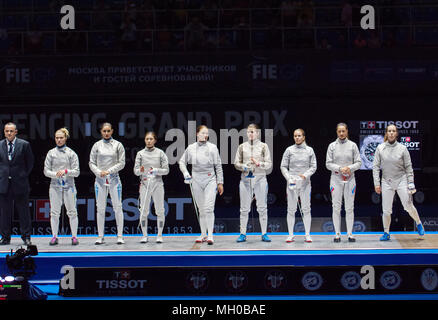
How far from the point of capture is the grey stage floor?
6.96 metres

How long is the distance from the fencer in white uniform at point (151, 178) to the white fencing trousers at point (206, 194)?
0.44 meters

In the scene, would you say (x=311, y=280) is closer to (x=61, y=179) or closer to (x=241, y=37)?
(x=61, y=179)

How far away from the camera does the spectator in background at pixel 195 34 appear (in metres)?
10.2

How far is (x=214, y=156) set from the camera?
736 cm

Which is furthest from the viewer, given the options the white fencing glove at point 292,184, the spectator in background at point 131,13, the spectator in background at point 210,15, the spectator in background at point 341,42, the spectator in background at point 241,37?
the spectator in background at point 210,15

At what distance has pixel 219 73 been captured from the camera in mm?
9906

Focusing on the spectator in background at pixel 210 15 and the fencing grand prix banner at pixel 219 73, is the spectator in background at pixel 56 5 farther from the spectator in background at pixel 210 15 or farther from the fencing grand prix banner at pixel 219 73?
the spectator in background at pixel 210 15

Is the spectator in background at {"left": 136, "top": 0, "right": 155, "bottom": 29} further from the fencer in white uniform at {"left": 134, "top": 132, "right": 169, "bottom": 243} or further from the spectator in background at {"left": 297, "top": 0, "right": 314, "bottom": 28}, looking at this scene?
the fencer in white uniform at {"left": 134, "top": 132, "right": 169, "bottom": 243}

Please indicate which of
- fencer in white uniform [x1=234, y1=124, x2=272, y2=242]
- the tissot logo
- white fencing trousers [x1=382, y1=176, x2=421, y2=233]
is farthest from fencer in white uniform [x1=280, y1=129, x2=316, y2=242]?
the tissot logo

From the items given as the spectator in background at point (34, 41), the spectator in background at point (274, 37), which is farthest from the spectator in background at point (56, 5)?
the spectator in background at point (274, 37)

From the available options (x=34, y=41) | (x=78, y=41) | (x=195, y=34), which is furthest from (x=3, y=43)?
(x=195, y=34)
